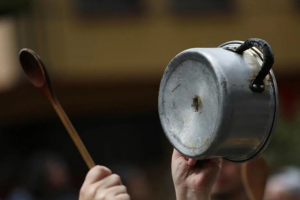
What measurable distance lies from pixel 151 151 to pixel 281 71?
2.13m

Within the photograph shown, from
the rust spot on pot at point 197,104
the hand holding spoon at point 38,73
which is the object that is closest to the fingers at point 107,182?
the hand holding spoon at point 38,73

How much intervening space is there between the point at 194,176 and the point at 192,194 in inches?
2.0

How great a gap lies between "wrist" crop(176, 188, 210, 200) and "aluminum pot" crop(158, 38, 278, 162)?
8.6 inches

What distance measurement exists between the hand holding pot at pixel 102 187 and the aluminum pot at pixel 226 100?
1.06 feet

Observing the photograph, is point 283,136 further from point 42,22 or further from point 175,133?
point 175,133

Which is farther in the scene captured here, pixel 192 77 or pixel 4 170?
pixel 4 170

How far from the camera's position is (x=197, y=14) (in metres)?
13.4

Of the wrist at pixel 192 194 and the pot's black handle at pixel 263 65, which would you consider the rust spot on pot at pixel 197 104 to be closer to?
the pot's black handle at pixel 263 65

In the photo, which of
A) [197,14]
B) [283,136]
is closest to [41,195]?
[283,136]

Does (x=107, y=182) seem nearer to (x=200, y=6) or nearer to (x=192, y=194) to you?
(x=192, y=194)

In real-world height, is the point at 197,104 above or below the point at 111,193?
above

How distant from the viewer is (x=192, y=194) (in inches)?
111

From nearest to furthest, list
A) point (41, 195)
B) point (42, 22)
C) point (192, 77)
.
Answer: point (192, 77) → point (41, 195) → point (42, 22)

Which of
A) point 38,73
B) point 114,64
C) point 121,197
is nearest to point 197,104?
point 121,197
